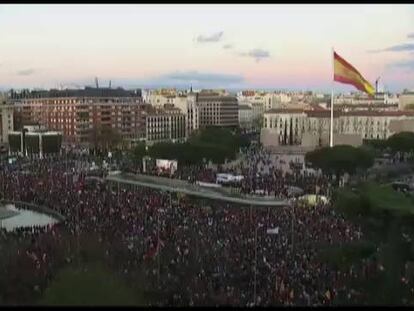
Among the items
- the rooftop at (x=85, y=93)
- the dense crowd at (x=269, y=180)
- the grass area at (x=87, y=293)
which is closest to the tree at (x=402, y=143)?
the dense crowd at (x=269, y=180)

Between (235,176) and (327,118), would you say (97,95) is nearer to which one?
(327,118)

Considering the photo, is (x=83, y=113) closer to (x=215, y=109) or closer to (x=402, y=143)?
(x=215, y=109)

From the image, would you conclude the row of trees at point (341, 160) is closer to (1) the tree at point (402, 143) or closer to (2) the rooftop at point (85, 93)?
(1) the tree at point (402, 143)

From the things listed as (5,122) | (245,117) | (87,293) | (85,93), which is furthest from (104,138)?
(87,293)

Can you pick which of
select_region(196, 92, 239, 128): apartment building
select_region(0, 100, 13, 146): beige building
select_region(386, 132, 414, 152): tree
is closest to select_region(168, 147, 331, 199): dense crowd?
select_region(386, 132, 414, 152): tree

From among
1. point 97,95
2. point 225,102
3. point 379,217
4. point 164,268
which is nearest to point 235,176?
point 164,268

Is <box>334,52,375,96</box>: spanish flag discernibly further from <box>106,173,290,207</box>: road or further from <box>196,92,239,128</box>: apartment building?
<box>196,92,239,128</box>: apartment building
